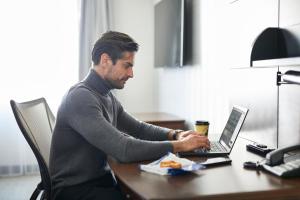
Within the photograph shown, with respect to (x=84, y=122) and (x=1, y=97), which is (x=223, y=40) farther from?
(x=1, y=97)

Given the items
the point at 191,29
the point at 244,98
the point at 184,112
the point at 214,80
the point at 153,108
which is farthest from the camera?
the point at 153,108

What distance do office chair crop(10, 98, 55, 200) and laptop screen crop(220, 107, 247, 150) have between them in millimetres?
792

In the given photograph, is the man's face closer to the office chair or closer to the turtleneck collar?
the turtleneck collar

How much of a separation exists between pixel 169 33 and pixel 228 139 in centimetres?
188

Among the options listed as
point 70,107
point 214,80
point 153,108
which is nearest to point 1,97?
point 153,108

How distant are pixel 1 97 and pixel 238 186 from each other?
3.29 metres

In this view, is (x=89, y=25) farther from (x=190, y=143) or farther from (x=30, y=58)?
(x=190, y=143)

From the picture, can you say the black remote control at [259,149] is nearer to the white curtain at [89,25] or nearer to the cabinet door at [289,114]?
the cabinet door at [289,114]

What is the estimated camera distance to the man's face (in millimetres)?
1616

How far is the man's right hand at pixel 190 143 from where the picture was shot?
55.6 inches

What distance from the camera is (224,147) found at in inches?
61.9

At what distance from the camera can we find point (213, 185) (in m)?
1.07

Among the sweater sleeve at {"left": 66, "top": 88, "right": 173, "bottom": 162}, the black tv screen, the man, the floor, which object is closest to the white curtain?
the black tv screen

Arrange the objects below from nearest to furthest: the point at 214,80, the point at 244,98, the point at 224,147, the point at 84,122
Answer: the point at 84,122 → the point at 224,147 → the point at 244,98 → the point at 214,80
